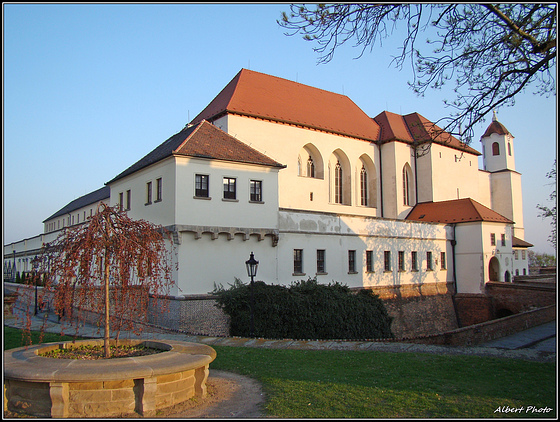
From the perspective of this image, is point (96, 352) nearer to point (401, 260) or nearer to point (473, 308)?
point (401, 260)

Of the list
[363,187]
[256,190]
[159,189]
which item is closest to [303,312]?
[256,190]

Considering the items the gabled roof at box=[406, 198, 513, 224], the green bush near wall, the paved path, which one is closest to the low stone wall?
the paved path

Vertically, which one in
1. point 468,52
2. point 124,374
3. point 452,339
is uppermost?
point 468,52

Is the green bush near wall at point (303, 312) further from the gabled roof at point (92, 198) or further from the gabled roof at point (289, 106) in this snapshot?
the gabled roof at point (92, 198)

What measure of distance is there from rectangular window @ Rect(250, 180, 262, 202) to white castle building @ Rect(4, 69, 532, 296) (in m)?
→ 0.06

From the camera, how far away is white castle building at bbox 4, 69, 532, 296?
21.3m

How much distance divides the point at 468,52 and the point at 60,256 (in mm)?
10373

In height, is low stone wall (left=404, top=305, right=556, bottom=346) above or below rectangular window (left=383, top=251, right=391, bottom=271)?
below

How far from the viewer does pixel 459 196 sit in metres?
43.6

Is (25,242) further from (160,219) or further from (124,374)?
(124,374)

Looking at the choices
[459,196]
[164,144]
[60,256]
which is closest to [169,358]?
[60,256]

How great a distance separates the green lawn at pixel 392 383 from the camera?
6.96m

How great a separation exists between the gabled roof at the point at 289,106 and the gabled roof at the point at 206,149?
549 cm

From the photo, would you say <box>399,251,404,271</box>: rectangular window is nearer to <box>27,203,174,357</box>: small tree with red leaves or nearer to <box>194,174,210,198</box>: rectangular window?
<box>194,174,210,198</box>: rectangular window
